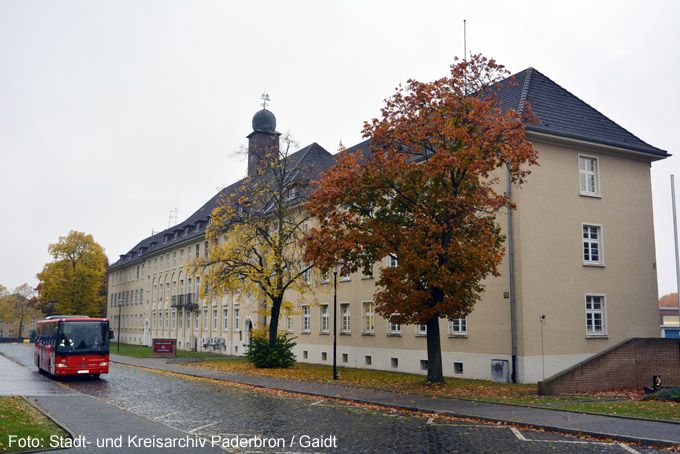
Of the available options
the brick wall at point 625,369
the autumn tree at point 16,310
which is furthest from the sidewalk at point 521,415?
the autumn tree at point 16,310

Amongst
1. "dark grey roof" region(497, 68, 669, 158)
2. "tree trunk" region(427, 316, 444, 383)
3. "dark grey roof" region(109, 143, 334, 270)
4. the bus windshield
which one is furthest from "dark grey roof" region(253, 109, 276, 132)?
"tree trunk" region(427, 316, 444, 383)

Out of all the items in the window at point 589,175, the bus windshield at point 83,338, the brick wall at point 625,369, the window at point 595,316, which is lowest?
the brick wall at point 625,369

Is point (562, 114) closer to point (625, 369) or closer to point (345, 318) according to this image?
point (625, 369)

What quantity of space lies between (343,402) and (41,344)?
18.8 m

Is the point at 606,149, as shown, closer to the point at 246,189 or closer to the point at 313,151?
the point at 246,189

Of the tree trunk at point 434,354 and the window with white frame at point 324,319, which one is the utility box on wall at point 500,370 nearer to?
the tree trunk at point 434,354

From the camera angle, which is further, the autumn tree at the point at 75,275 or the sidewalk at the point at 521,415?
the autumn tree at the point at 75,275

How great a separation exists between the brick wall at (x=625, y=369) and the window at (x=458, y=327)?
666 centimetres

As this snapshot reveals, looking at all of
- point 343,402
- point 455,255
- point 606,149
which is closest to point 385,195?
point 455,255

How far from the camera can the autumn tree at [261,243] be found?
32156mm

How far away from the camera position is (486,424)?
1395cm

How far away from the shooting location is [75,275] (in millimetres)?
81000

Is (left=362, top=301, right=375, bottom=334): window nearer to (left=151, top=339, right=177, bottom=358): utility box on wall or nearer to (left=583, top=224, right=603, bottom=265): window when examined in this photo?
(left=583, top=224, right=603, bottom=265): window

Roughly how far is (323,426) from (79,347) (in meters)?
16.6
